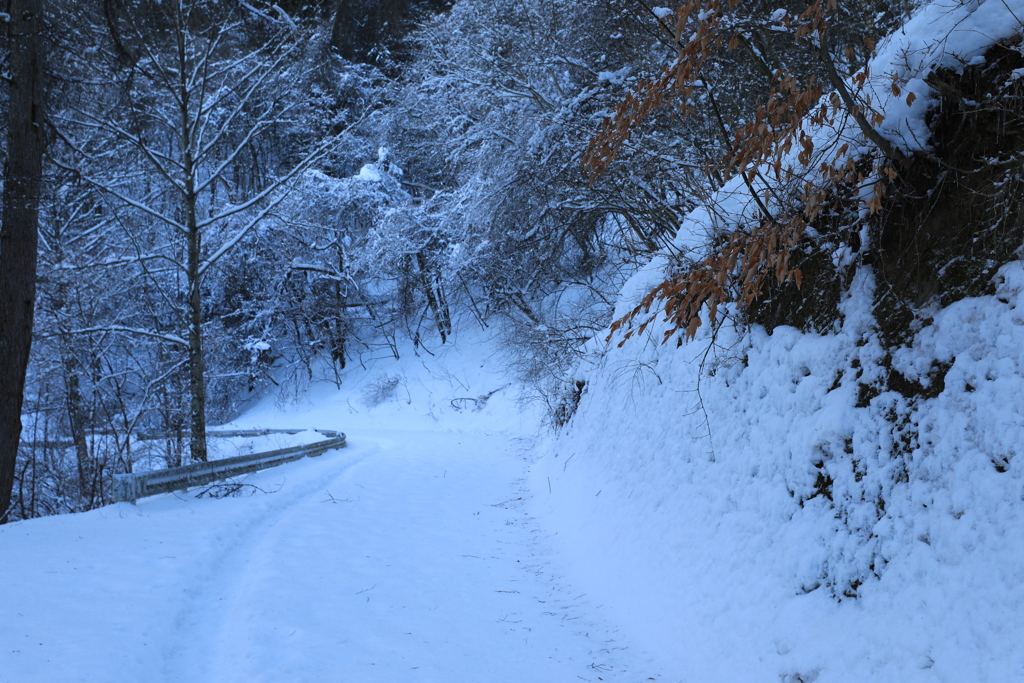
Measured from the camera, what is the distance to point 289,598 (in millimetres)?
5961


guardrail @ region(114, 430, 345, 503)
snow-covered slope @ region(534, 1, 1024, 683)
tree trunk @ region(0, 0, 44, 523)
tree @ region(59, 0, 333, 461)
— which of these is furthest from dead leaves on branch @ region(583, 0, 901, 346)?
tree @ region(59, 0, 333, 461)

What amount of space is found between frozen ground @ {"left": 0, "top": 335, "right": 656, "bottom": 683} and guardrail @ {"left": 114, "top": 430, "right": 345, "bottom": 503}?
0.66ft

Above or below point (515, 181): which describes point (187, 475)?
below

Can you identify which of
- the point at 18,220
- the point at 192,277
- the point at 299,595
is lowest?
the point at 299,595

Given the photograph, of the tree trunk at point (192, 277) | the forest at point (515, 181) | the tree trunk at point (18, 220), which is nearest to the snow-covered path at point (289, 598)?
the tree trunk at point (18, 220)

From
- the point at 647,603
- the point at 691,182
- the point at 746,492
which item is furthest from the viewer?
the point at 691,182

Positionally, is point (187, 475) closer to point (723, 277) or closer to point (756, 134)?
point (723, 277)

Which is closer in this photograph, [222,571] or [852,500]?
[852,500]

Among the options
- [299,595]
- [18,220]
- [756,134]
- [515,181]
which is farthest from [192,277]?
[756,134]

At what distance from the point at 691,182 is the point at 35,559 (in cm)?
821

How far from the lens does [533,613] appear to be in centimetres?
580

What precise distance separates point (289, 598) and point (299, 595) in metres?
0.13

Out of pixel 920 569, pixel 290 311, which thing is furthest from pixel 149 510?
pixel 290 311

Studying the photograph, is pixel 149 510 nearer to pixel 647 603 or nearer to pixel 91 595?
pixel 91 595
